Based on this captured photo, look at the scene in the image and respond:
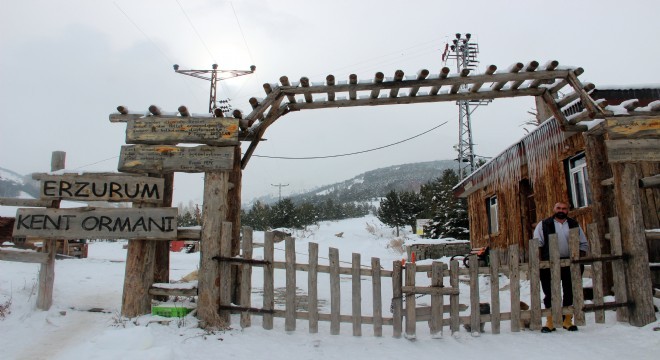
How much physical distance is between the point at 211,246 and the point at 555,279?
4670 millimetres

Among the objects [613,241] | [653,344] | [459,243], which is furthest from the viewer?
[459,243]

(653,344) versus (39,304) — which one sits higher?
(39,304)

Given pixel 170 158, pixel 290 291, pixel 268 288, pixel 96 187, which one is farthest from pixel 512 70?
pixel 96 187

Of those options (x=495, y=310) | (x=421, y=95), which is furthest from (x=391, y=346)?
(x=421, y=95)

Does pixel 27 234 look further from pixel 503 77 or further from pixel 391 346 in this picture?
pixel 503 77

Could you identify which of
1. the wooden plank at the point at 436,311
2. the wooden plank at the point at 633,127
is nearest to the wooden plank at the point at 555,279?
the wooden plank at the point at 436,311

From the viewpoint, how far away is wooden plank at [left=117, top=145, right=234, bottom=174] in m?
6.24

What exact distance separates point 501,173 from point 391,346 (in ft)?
33.5

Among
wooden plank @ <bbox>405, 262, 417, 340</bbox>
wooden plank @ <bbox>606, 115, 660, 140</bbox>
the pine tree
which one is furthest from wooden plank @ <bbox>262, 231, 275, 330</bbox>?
the pine tree

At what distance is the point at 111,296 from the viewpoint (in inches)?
319

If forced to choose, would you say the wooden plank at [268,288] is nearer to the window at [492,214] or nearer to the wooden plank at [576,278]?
the wooden plank at [576,278]

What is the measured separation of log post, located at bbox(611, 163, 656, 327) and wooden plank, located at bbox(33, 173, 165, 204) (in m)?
6.70

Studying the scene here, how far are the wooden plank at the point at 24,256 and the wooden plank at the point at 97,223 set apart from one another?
31 centimetres

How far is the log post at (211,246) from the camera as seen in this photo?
18.9 ft
